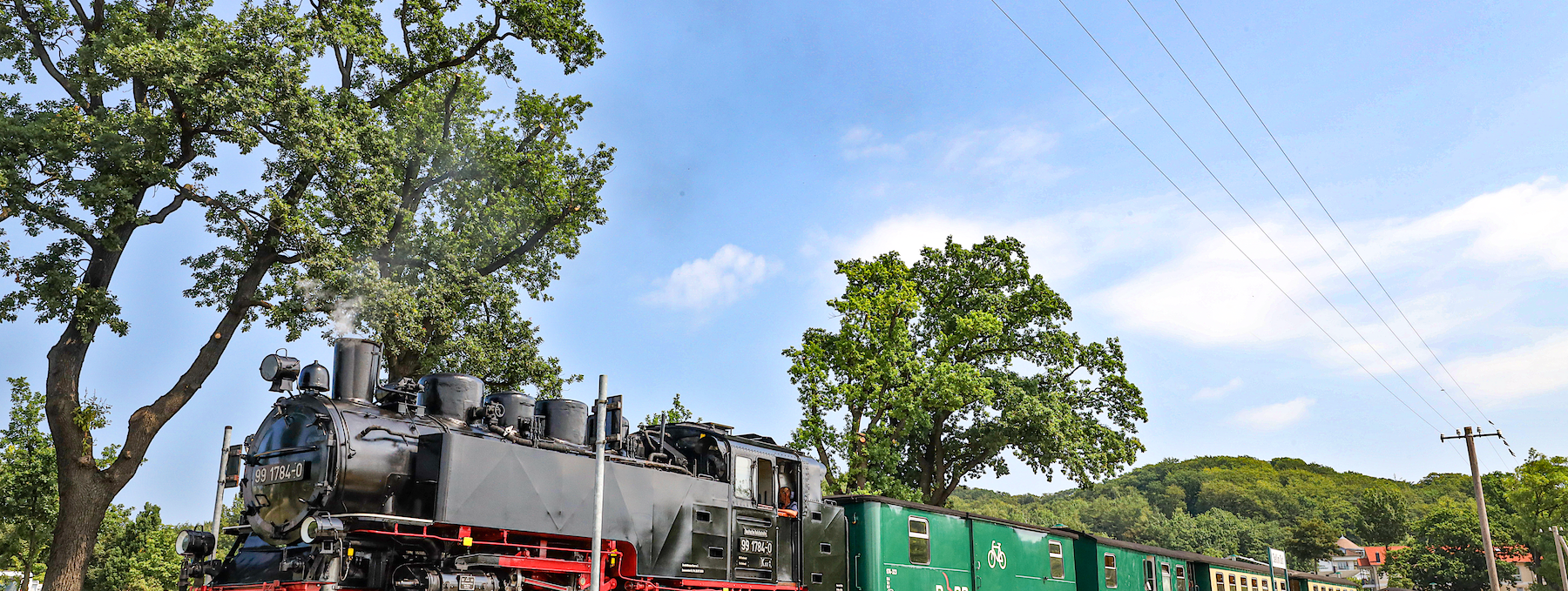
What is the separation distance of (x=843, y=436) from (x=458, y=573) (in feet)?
62.5

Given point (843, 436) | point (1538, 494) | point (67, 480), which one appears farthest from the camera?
point (1538, 494)

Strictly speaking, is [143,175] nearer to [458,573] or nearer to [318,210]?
[318,210]

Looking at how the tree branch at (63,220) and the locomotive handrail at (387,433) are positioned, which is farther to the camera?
the tree branch at (63,220)

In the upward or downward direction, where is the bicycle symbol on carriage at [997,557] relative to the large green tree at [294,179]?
downward

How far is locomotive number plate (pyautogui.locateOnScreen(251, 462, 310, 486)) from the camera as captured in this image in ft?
27.9

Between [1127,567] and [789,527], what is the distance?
1024cm

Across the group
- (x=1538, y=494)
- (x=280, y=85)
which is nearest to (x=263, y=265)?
(x=280, y=85)

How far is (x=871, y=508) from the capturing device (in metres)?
13.1

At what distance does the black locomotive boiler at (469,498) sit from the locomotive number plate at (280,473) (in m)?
0.02

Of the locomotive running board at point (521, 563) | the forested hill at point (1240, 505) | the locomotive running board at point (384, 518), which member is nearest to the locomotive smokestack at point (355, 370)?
the locomotive running board at point (384, 518)

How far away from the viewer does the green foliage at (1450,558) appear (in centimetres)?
6544

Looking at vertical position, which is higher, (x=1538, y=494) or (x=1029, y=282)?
(x=1029, y=282)

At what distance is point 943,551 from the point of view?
14297 millimetres

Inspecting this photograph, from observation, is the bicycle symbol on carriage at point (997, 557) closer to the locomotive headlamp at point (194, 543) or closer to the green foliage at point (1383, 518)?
the locomotive headlamp at point (194, 543)
